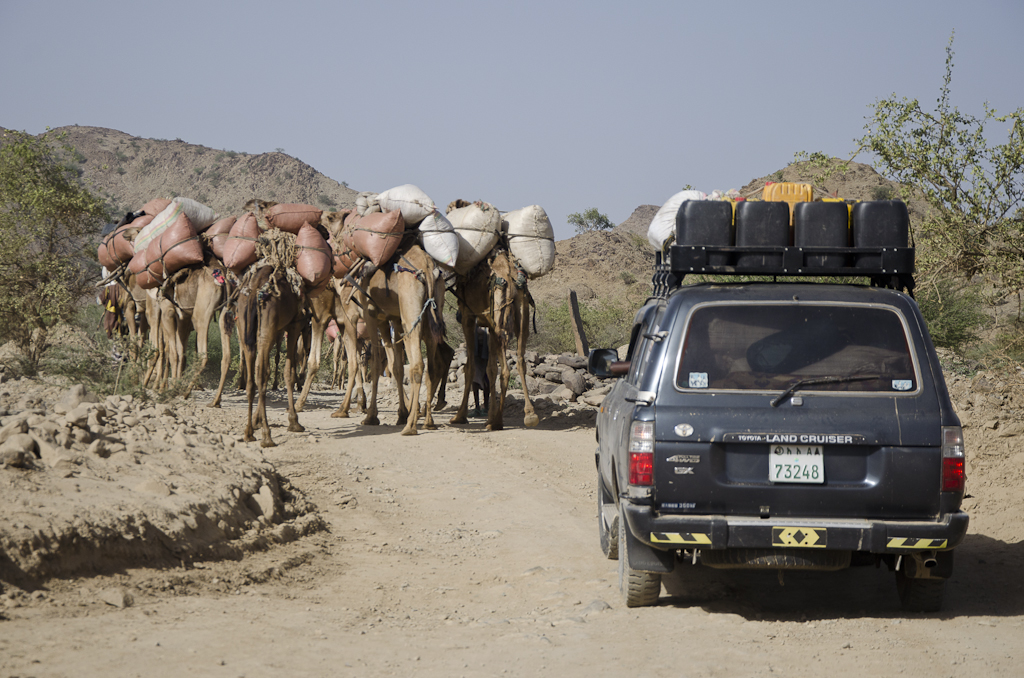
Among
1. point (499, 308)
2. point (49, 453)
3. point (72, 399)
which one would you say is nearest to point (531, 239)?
point (499, 308)

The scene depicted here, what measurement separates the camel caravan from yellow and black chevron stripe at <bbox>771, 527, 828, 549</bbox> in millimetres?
8184

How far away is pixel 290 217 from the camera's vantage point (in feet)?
45.5

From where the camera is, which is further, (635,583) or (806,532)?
(635,583)

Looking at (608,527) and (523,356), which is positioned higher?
(523,356)

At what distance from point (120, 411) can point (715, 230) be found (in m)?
6.25

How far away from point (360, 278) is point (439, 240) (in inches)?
54.9

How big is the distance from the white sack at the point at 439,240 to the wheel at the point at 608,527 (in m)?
6.27

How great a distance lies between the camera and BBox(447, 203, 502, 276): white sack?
1388 centimetres

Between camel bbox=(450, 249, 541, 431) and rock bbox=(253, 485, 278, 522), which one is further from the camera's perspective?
camel bbox=(450, 249, 541, 431)

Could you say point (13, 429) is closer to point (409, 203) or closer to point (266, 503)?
point (266, 503)

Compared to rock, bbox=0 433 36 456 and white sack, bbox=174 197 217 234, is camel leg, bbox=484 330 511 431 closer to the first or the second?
white sack, bbox=174 197 217 234

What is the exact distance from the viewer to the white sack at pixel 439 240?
1295cm

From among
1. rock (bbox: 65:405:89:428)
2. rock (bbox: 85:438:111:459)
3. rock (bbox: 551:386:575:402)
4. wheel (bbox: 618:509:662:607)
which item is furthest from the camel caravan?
wheel (bbox: 618:509:662:607)

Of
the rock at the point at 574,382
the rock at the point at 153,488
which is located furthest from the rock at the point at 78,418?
the rock at the point at 574,382
